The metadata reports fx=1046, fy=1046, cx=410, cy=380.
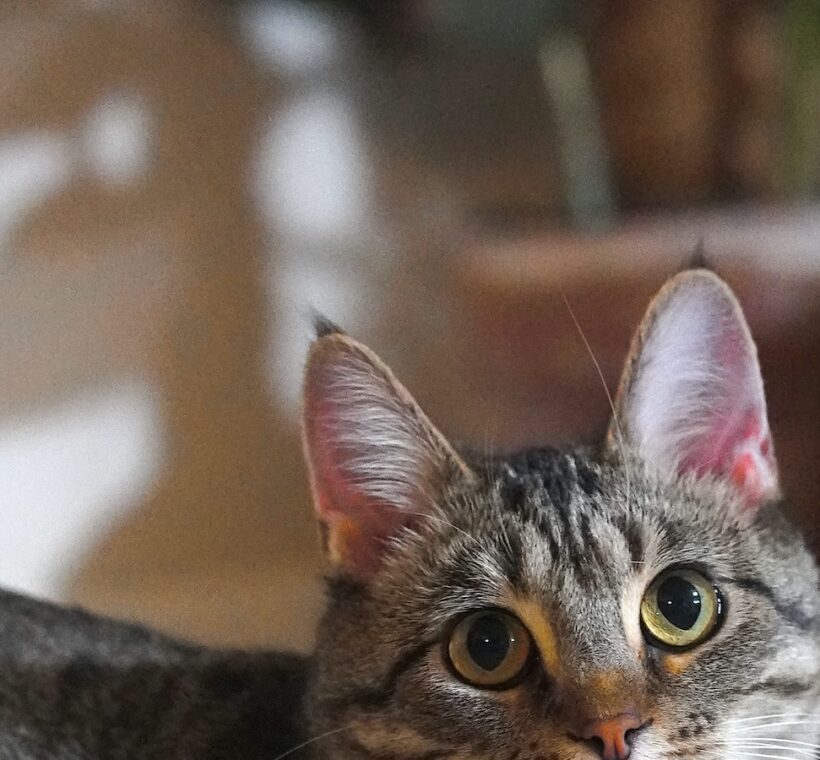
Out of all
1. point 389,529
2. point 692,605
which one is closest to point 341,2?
point 389,529

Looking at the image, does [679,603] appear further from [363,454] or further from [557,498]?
[363,454]

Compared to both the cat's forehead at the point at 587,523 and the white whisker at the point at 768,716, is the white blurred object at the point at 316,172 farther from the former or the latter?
the white whisker at the point at 768,716

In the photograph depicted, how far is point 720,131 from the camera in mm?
2062

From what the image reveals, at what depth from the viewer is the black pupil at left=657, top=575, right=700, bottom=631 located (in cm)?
88

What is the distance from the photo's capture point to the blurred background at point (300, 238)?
1.78 metres

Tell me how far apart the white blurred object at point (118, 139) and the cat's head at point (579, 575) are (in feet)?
4.02

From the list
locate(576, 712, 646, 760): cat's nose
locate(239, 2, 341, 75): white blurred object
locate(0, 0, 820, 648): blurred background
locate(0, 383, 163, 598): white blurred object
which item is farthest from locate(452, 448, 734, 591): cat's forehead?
locate(239, 2, 341, 75): white blurred object

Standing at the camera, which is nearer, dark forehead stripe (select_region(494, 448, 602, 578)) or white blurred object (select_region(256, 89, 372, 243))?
dark forehead stripe (select_region(494, 448, 602, 578))

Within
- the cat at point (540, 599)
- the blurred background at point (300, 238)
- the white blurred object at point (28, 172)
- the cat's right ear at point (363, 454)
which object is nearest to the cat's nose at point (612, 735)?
the cat at point (540, 599)

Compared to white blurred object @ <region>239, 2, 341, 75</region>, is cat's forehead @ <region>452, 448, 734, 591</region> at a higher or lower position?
lower

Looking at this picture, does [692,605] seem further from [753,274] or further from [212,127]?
[212,127]

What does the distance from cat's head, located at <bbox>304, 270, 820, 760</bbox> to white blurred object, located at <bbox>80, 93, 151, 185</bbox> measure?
1.23 metres

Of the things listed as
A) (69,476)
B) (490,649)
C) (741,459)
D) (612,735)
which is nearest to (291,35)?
(69,476)

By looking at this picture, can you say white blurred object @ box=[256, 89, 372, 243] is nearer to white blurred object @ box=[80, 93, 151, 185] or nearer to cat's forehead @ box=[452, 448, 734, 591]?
white blurred object @ box=[80, 93, 151, 185]
